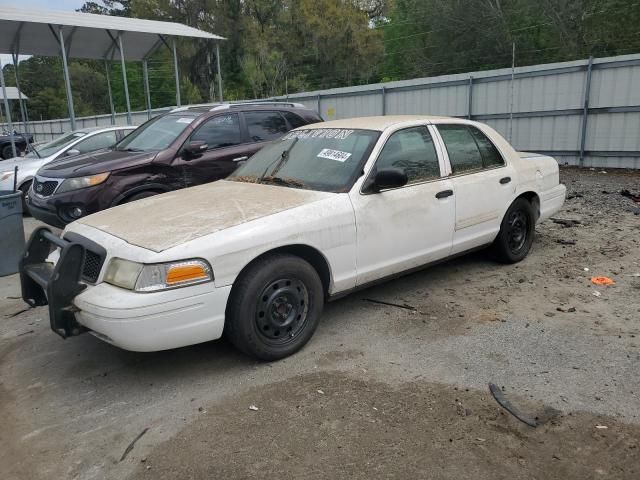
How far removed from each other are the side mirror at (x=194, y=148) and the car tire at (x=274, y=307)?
11.9ft

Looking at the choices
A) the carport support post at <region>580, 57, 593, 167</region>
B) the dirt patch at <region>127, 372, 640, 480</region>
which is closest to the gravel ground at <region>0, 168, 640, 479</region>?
the dirt patch at <region>127, 372, 640, 480</region>

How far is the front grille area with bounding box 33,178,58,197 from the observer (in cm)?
683

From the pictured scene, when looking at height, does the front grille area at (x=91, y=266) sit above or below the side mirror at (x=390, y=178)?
below

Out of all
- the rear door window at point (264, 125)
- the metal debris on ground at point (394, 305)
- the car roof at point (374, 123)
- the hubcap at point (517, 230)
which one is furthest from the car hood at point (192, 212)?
the rear door window at point (264, 125)

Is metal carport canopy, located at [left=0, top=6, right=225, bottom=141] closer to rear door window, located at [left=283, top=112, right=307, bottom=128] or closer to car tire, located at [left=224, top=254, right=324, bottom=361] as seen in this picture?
rear door window, located at [left=283, top=112, right=307, bottom=128]

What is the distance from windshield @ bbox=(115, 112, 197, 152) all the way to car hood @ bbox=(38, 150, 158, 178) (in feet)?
0.92

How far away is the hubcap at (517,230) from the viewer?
5.62m

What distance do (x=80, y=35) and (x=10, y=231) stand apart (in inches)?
483

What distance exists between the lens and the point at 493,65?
108ft

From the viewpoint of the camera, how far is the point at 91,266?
11.5 feet

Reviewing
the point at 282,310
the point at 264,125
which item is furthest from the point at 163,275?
the point at 264,125

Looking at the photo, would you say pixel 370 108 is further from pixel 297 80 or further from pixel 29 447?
pixel 297 80

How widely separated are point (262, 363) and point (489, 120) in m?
12.2

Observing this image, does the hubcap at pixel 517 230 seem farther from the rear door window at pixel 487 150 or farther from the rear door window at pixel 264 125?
the rear door window at pixel 264 125
